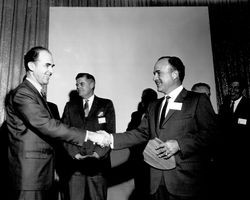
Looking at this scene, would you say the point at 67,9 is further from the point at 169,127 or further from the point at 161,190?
the point at 161,190

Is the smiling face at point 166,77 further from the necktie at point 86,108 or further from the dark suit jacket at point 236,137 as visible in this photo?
the dark suit jacket at point 236,137

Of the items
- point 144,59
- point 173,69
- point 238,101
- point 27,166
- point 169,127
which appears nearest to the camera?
point 27,166

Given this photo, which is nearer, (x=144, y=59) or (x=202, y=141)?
(x=202, y=141)

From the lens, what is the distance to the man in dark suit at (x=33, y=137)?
2.10m

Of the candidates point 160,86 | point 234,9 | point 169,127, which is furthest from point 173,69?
point 234,9

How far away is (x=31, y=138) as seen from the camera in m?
2.20

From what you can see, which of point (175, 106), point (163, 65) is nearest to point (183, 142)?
point (175, 106)

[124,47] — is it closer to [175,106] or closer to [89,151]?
[89,151]

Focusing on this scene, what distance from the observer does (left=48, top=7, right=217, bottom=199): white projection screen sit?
4.62 meters

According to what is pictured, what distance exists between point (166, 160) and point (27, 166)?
3.44 ft

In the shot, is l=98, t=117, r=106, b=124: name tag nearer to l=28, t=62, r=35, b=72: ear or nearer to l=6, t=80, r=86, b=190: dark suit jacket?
l=6, t=80, r=86, b=190: dark suit jacket

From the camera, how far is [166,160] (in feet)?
7.09

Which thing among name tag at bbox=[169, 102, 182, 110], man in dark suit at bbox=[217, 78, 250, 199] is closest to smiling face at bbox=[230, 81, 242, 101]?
man in dark suit at bbox=[217, 78, 250, 199]

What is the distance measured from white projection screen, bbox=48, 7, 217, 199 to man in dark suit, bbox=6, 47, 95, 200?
6.67 ft
